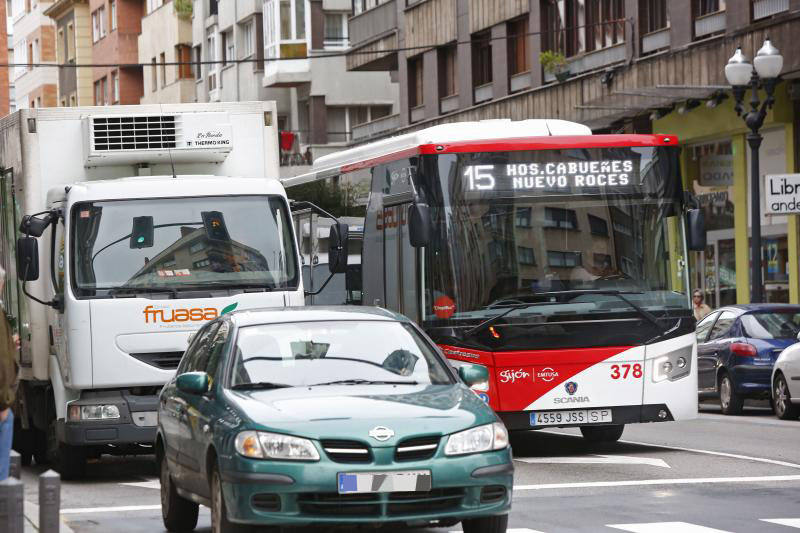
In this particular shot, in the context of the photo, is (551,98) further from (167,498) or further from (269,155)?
(167,498)

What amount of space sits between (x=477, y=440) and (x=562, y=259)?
6.96m

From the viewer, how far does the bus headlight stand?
55.8ft

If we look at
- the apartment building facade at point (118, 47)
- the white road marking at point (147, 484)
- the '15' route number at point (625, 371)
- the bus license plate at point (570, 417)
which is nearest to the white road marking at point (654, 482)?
the bus license plate at point (570, 417)

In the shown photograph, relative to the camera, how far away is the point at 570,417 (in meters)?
16.8

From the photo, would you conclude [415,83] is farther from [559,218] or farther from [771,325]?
[559,218]

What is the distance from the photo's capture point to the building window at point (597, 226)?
1693 centimetres

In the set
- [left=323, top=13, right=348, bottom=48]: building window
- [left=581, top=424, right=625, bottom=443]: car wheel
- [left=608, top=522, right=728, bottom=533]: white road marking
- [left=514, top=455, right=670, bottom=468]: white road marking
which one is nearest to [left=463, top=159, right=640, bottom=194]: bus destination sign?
[left=514, top=455, right=670, bottom=468]: white road marking

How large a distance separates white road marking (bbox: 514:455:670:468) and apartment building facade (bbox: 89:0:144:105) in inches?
2473

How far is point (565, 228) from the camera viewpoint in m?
16.9

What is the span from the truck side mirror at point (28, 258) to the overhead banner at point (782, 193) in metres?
14.6

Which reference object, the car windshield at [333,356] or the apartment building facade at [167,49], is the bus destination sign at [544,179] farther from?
the apartment building facade at [167,49]

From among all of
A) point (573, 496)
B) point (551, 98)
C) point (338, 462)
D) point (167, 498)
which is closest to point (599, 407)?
point (573, 496)

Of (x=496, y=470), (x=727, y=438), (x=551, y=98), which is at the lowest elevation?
(x=727, y=438)

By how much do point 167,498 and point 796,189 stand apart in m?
17.1
